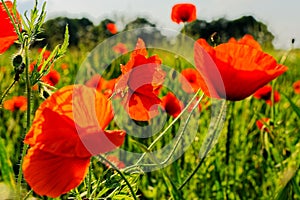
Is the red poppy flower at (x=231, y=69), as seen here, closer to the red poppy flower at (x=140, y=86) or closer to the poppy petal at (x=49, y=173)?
the red poppy flower at (x=140, y=86)

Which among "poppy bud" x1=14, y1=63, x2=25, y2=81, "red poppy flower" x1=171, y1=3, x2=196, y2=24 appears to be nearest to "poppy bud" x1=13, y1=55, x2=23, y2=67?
"poppy bud" x1=14, y1=63, x2=25, y2=81

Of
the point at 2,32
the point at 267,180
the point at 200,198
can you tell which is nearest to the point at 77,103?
the point at 2,32

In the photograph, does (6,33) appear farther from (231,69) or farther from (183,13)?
(183,13)

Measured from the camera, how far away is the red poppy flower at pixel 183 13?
1.57m

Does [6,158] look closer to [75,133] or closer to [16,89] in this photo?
[75,133]

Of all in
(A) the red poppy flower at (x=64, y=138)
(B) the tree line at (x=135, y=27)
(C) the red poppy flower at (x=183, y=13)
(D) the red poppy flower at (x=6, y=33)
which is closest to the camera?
(A) the red poppy flower at (x=64, y=138)

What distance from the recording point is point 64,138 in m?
0.41

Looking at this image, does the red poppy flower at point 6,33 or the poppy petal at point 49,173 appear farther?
the red poppy flower at point 6,33

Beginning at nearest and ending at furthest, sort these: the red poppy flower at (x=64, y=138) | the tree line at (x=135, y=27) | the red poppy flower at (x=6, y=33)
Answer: the red poppy flower at (x=64, y=138) → the red poppy flower at (x=6, y=33) → the tree line at (x=135, y=27)

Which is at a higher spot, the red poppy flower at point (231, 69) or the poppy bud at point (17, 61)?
the poppy bud at point (17, 61)

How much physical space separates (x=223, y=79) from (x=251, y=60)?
4 centimetres

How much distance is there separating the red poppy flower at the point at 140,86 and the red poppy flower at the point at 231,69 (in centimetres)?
5

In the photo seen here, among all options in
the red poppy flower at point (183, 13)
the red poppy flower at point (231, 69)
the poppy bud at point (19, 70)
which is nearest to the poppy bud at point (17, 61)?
the poppy bud at point (19, 70)

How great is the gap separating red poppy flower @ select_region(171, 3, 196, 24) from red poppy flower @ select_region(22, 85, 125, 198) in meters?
1.19
